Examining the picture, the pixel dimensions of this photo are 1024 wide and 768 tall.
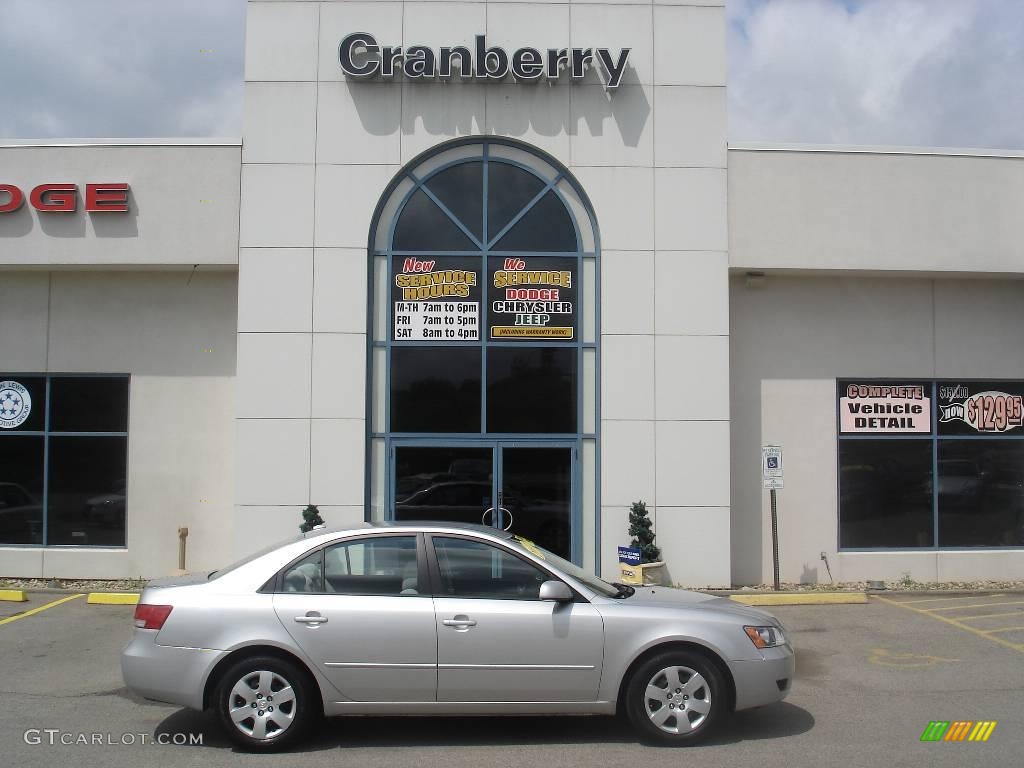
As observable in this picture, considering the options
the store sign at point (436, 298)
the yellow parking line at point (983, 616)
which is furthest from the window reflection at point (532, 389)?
the yellow parking line at point (983, 616)

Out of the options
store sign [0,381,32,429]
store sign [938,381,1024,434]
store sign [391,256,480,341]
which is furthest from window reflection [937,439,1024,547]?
store sign [0,381,32,429]

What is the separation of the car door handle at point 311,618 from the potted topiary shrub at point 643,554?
664 centimetres

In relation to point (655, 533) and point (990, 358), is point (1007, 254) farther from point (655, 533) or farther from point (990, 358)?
point (655, 533)

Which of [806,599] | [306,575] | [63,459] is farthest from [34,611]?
[806,599]

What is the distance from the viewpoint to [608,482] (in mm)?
12656

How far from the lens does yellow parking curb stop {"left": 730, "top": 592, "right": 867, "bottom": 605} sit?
11953 millimetres

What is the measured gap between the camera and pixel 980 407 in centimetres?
1402

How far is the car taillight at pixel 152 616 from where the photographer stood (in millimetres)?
6188

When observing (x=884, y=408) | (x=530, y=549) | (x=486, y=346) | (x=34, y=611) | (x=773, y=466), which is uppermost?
(x=486, y=346)

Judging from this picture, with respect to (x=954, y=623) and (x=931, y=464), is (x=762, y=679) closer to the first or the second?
(x=954, y=623)

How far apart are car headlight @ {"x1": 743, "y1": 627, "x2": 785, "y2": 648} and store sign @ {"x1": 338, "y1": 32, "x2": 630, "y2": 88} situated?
8.72 metres

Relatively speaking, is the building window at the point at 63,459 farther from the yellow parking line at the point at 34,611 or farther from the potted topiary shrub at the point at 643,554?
the potted topiary shrub at the point at 643,554

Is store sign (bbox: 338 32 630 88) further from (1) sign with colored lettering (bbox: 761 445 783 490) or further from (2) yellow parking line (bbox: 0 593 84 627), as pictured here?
(2) yellow parking line (bbox: 0 593 84 627)

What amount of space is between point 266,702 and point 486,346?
24.0 ft
